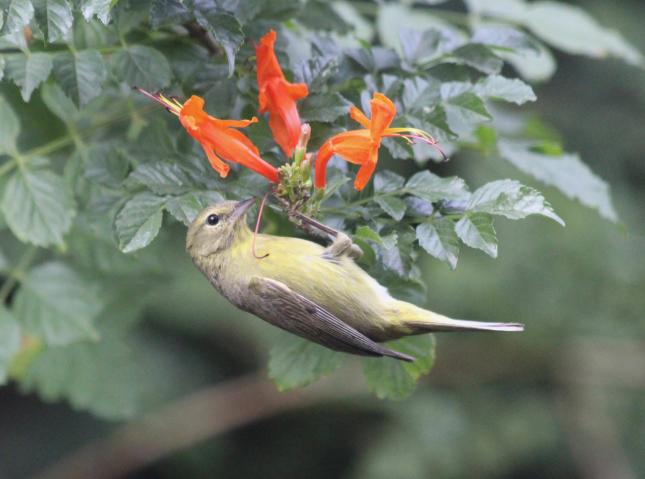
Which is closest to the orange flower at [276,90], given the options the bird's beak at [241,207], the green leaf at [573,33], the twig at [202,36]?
Result: the bird's beak at [241,207]

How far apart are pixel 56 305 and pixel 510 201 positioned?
193 centimetres

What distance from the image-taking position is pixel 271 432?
24.0ft

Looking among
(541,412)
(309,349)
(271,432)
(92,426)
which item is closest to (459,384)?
(541,412)

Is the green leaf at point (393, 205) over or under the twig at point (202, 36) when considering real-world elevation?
under

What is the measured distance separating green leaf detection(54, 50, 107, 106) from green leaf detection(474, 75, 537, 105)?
1.11 meters

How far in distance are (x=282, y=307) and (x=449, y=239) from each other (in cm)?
52

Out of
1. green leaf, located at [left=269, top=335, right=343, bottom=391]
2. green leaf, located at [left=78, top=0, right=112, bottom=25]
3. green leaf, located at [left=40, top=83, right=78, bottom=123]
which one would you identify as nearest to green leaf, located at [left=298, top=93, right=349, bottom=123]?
green leaf, located at [left=78, top=0, right=112, bottom=25]

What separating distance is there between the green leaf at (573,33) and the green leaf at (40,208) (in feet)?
7.03

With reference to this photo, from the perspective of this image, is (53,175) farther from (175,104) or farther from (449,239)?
(449,239)

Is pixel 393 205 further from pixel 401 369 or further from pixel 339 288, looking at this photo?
pixel 401 369

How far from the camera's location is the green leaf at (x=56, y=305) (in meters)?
3.51

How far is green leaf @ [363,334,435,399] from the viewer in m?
2.93

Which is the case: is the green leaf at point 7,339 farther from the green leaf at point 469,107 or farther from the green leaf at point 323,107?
the green leaf at point 469,107

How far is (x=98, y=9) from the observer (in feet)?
7.37
